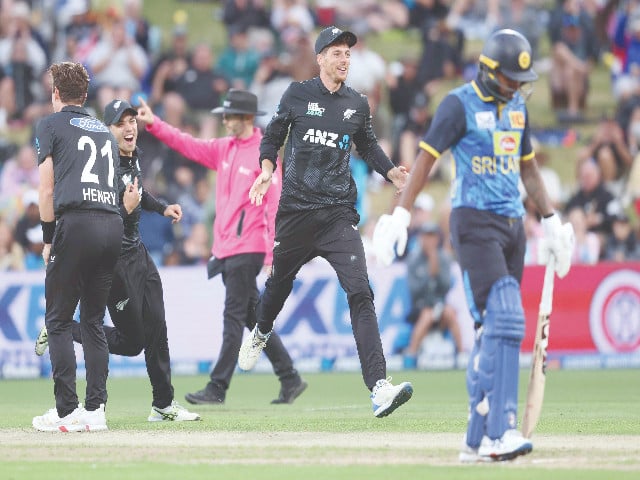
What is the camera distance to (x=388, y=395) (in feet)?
34.1

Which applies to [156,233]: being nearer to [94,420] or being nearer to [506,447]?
[94,420]

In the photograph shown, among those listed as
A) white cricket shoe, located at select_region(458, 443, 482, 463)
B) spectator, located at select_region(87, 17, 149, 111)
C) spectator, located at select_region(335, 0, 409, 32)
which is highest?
spectator, located at select_region(335, 0, 409, 32)

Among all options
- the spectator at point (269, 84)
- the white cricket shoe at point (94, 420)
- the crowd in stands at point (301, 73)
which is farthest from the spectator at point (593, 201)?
the white cricket shoe at point (94, 420)

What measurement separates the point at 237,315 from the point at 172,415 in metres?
1.89

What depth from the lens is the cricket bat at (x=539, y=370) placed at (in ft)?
28.1

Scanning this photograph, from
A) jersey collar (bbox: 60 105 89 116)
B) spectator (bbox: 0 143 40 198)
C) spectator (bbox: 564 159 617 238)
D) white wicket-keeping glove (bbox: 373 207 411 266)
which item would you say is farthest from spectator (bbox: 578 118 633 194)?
white wicket-keeping glove (bbox: 373 207 411 266)

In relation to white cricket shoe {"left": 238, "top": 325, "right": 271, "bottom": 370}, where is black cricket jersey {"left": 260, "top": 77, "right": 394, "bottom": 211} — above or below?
above

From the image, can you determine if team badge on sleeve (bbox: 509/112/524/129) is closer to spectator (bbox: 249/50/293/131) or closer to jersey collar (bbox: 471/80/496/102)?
jersey collar (bbox: 471/80/496/102)

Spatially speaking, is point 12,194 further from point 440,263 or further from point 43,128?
point 43,128

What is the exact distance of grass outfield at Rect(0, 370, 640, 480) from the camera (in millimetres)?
7867

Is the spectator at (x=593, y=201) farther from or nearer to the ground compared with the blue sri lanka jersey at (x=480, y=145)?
nearer to the ground

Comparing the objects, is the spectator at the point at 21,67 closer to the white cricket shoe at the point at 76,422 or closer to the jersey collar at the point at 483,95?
the white cricket shoe at the point at 76,422

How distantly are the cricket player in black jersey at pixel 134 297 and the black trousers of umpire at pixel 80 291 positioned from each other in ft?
1.87

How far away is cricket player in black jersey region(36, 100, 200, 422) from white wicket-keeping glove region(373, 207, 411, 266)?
3.42 metres
